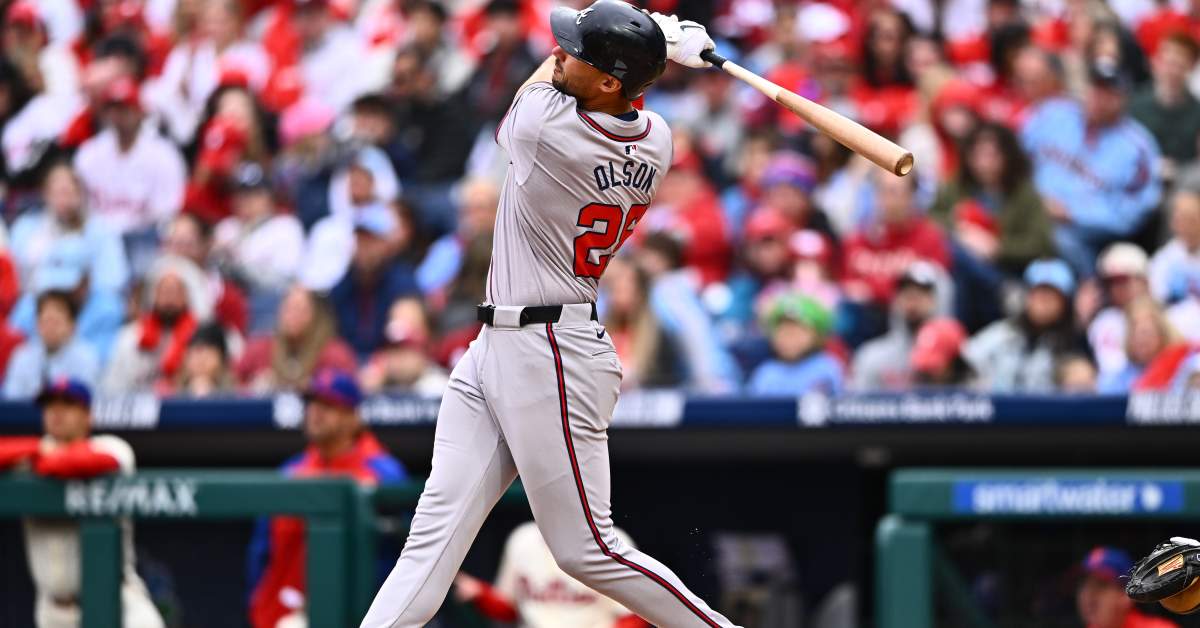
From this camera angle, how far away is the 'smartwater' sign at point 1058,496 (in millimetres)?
4691

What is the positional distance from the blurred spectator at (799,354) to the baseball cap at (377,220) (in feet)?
6.94

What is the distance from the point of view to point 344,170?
29.1ft

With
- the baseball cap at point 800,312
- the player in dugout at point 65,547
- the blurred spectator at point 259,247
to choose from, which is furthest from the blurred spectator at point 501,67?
the player in dugout at point 65,547

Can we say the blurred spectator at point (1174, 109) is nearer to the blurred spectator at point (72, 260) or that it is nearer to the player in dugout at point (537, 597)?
the player in dugout at point (537, 597)

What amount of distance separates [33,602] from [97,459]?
79 centimetres

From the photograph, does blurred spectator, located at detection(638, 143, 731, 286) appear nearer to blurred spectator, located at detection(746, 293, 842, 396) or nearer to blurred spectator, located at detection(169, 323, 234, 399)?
blurred spectator, located at detection(746, 293, 842, 396)

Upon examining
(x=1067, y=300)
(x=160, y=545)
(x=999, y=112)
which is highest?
(x=999, y=112)

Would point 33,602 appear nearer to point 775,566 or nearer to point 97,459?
point 97,459

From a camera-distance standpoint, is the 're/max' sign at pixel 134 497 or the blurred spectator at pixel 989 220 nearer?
the 're/max' sign at pixel 134 497

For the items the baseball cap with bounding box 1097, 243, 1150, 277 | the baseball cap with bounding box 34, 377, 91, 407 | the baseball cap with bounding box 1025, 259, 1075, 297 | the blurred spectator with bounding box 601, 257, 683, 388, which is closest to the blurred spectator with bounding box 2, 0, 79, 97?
the blurred spectator with bounding box 601, 257, 683, 388

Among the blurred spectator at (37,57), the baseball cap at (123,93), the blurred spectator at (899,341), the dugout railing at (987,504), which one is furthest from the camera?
the blurred spectator at (37,57)

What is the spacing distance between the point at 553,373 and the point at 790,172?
14.6 feet

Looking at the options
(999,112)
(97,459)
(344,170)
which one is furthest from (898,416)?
(344,170)

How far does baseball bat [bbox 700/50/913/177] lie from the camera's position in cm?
349
